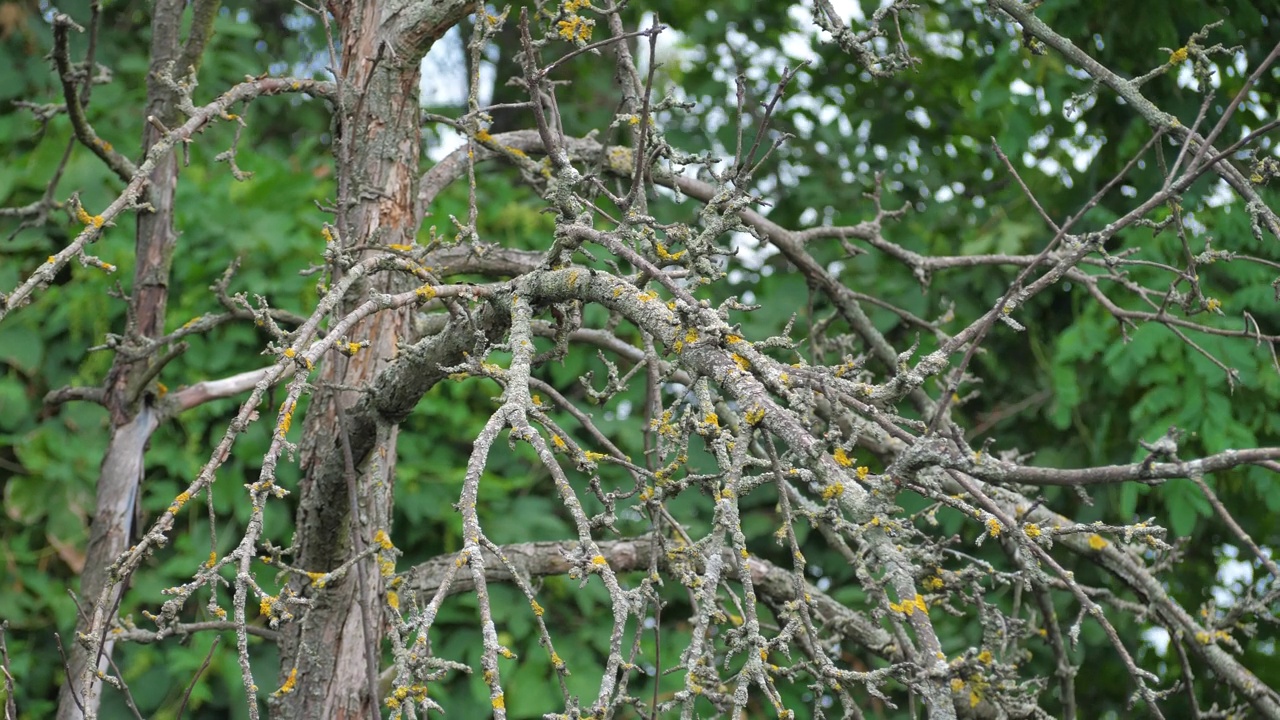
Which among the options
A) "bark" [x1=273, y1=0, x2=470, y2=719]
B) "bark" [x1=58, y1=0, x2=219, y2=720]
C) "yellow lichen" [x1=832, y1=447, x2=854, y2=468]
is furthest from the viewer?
"bark" [x1=58, y1=0, x2=219, y2=720]

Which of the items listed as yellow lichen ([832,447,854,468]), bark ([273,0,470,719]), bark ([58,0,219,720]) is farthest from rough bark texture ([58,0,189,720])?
yellow lichen ([832,447,854,468])

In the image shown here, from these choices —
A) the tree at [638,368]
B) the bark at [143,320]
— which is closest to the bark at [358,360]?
the tree at [638,368]

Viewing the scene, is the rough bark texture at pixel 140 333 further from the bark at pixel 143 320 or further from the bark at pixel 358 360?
the bark at pixel 358 360

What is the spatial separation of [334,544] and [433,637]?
1.09 meters

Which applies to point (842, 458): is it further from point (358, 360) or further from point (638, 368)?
point (358, 360)

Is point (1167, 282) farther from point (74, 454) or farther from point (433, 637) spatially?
point (74, 454)

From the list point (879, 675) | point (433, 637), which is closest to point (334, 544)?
point (433, 637)

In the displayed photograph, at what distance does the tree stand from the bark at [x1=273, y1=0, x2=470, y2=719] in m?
0.01

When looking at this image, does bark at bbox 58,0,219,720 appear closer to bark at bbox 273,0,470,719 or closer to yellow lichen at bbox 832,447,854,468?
bark at bbox 273,0,470,719

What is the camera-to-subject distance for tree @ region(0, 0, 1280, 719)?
1.58m

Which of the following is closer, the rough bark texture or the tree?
the tree

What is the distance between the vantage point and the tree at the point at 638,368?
1.58 meters

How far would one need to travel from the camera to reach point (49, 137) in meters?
4.39

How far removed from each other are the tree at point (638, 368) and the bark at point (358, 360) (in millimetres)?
13
